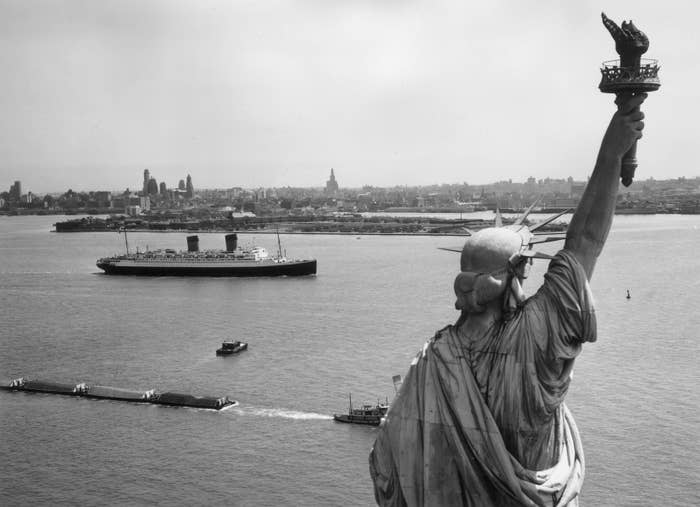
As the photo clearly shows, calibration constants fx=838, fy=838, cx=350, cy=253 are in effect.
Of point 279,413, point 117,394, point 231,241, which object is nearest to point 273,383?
point 279,413

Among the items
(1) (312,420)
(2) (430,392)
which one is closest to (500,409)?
(2) (430,392)

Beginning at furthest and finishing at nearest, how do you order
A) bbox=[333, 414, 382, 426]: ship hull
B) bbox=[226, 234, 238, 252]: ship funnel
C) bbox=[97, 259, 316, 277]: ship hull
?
bbox=[226, 234, 238, 252]: ship funnel
bbox=[97, 259, 316, 277]: ship hull
bbox=[333, 414, 382, 426]: ship hull

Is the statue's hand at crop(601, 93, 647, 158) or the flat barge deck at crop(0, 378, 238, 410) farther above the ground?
the statue's hand at crop(601, 93, 647, 158)

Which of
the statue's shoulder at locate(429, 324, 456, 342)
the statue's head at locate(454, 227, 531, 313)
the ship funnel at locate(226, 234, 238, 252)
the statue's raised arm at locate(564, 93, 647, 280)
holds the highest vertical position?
the statue's raised arm at locate(564, 93, 647, 280)

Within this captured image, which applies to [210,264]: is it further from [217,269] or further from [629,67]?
[629,67]

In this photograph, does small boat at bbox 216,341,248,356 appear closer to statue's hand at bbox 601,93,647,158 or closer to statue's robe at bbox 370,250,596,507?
statue's robe at bbox 370,250,596,507

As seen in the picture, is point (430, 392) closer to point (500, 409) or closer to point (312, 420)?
point (500, 409)

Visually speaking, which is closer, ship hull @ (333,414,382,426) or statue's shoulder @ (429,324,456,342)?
statue's shoulder @ (429,324,456,342)

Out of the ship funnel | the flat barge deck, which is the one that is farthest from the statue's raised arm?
the ship funnel
